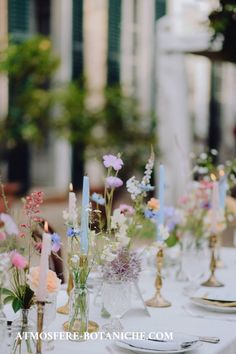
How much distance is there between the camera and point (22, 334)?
5.62ft

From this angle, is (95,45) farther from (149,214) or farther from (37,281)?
(37,281)

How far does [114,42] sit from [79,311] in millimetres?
8819

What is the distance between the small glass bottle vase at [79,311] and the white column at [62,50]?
25.2ft

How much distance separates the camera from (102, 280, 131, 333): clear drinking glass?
78.5 inches

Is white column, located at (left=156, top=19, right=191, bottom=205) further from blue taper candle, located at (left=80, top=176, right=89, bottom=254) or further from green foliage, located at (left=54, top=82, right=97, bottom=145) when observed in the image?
blue taper candle, located at (left=80, top=176, right=89, bottom=254)

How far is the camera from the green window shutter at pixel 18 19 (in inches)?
348

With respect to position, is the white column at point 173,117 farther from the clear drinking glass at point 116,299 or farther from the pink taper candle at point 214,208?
the clear drinking glass at point 116,299

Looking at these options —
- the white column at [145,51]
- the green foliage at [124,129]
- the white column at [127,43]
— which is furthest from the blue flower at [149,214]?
the white column at [145,51]

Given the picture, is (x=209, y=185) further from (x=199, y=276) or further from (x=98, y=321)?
(x=98, y=321)

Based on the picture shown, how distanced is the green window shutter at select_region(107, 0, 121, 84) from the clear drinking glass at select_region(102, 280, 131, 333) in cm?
843

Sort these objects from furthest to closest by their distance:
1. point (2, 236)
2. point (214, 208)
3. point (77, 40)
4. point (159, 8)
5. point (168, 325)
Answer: point (159, 8) → point (77, 40) → point (214, 208) → point (168, 325) → point (2, 236)

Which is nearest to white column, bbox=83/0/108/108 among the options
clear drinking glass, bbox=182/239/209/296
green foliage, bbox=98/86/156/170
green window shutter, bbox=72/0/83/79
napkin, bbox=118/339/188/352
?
green window shutter, bbox=72/0/83/79

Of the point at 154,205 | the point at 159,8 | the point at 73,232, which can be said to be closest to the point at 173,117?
the point at 154,205

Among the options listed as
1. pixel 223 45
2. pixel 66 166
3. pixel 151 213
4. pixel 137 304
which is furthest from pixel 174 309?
pixel 66 166
